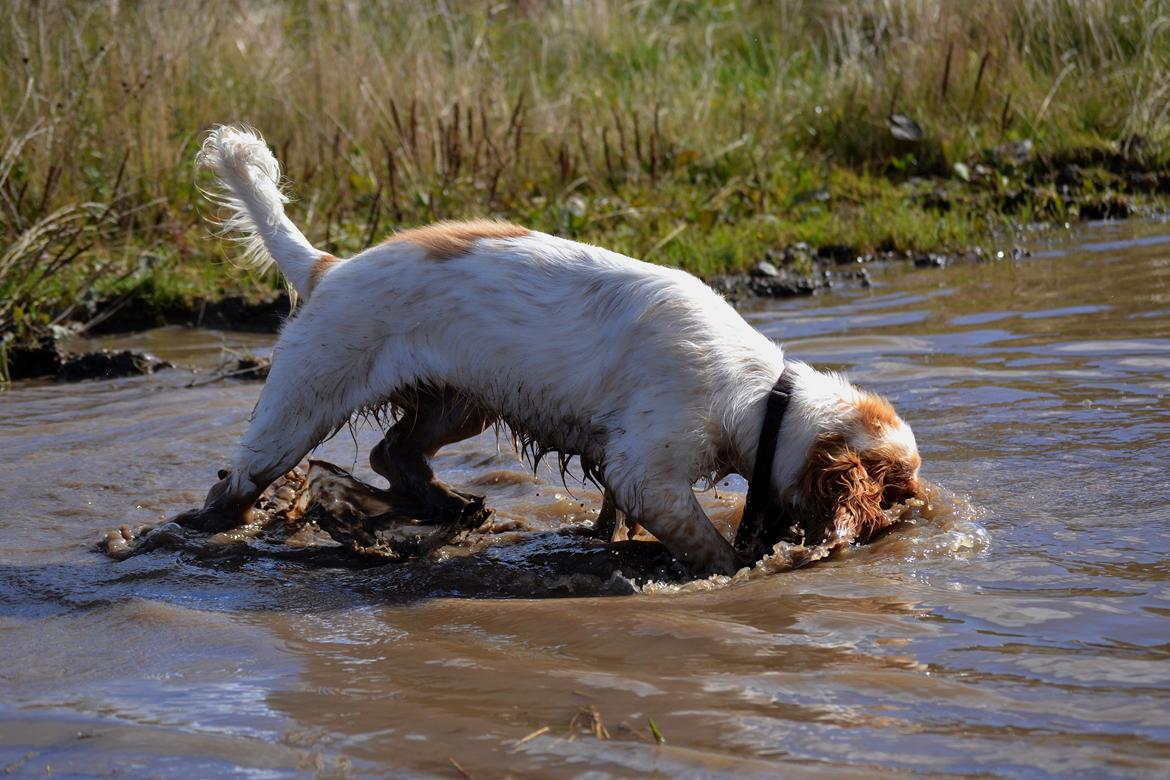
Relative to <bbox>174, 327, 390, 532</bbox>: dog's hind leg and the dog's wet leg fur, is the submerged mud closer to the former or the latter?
the dog's wet leg fur

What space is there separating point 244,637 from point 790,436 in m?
1.61

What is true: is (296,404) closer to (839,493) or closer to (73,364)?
(839,493)

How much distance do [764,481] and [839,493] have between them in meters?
0.23

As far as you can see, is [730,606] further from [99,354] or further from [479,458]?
[99,354]

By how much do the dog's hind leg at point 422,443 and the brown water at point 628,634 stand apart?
0.33 metres

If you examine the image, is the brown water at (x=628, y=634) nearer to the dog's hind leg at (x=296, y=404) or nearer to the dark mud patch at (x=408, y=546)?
the dark mud patch at (x=408, y=546)

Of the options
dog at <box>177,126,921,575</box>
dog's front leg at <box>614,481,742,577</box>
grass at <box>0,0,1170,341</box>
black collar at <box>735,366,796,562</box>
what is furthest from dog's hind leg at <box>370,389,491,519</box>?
grass at <box>0,0,1170,341</box>

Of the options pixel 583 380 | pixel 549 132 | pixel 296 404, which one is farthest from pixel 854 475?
pixel 549 132

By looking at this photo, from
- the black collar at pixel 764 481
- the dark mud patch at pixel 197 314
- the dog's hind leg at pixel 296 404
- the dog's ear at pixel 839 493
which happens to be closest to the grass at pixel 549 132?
the dark mud patch at pixel 197 314

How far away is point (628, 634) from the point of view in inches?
128

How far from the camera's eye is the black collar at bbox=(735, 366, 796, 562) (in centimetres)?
391

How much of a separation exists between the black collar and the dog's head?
8 centimetres

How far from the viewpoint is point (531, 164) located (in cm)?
938

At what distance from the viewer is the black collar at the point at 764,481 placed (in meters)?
3.91
